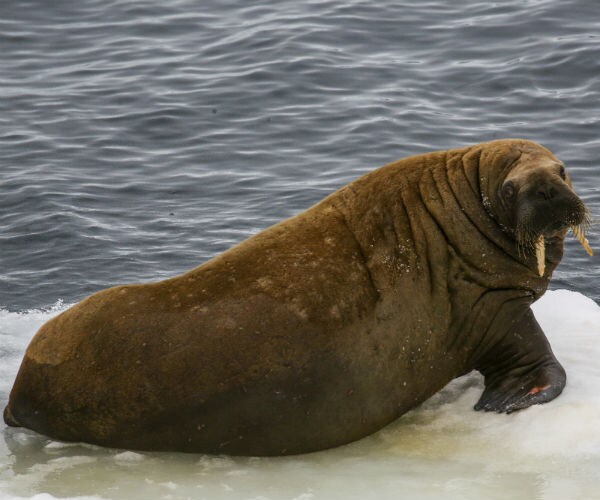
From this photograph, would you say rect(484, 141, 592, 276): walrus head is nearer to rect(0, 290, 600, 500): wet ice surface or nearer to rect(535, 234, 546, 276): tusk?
rect(535, 234, 546, 276): tusk

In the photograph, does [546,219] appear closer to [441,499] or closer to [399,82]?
[441,499]

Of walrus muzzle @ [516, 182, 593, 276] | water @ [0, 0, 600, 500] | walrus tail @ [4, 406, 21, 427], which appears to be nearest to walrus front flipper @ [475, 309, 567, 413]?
water @ [0, 0, 600, 500]

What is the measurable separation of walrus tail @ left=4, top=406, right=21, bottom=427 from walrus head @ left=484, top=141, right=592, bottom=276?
3045mm

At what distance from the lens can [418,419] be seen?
765 cm

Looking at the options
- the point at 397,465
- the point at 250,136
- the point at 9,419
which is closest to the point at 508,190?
the point at 397,465

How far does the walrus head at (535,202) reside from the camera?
24.1 ft

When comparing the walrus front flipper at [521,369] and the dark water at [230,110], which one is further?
the dark water at [230,110]

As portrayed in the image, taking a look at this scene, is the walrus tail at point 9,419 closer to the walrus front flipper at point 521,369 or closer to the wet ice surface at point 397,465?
the wet ice surface at point 397,465

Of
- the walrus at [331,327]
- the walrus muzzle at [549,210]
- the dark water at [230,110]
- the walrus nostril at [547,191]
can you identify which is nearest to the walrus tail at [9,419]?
the walrus at [331,327]

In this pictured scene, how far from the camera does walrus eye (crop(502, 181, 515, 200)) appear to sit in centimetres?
752

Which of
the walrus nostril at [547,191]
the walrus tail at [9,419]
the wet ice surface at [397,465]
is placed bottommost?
the wet ice surface at [397,465]

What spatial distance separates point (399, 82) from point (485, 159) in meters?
8.44

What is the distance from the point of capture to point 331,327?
7.28 m

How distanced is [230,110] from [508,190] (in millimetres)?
8375
